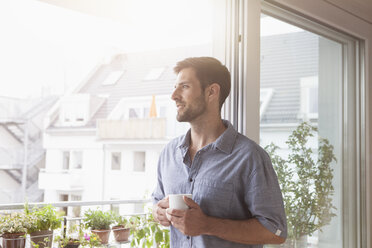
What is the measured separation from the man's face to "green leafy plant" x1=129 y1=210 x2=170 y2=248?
190cm

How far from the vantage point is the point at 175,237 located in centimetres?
141

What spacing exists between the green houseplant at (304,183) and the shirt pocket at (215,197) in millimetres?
641

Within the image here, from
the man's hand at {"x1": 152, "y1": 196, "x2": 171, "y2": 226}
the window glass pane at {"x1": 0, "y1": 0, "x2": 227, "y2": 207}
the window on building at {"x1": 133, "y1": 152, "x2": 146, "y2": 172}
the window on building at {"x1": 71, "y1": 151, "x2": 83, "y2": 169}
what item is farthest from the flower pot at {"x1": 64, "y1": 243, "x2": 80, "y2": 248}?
the window on building at {"x1": 71, "y1": 151, "x2": 83, "y2": 169}

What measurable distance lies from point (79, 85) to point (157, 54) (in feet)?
11.8

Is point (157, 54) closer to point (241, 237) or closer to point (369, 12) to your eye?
point (369, 12)

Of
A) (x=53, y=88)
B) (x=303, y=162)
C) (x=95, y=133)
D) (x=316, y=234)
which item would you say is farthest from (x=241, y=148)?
(x=53, y=88)

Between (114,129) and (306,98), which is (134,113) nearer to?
(114,129)

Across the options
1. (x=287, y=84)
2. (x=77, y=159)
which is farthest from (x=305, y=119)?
(x=77, y=159)

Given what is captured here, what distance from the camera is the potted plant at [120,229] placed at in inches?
116

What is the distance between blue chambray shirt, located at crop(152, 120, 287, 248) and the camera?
124 centimetres

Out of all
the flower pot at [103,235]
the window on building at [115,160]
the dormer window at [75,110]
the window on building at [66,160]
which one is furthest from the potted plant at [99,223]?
the window on building at [66,160]

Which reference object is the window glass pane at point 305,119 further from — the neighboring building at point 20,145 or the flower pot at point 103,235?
the neighboring building at point 20,145

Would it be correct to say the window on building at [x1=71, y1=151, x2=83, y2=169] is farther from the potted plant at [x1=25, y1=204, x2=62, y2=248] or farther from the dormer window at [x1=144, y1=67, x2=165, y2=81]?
the potted plant at [x1=25, y1=204, x2=62, y2=248]

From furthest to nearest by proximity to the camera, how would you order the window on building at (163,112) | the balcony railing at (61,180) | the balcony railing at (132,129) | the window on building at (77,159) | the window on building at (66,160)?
the window on building at (66,160) → the window on building at (77,159) → the balcony railing at (61,180) → the window on building at (163,112) → the balcony railing at (132,129)
